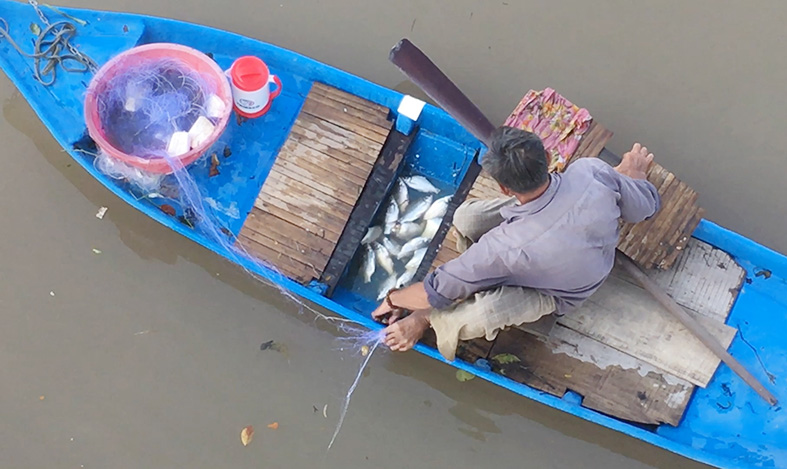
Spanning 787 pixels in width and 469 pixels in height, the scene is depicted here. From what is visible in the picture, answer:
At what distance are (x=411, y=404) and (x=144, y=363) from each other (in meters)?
1.69

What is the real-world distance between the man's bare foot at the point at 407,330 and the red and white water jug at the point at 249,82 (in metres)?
1.52

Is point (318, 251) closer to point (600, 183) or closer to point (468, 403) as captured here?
point (468, 403)

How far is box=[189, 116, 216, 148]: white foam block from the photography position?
11.9ft

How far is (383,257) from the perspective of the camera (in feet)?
13.0

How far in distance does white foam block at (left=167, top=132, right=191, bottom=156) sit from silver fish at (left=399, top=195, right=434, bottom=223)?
1322 millimetres

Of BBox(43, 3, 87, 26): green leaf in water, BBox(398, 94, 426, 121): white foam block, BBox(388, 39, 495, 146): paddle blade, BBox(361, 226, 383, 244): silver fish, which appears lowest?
BBox(361, 226, 383, 244): silver fish

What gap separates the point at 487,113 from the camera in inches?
178

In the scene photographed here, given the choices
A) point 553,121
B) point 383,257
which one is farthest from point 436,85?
point 383,257

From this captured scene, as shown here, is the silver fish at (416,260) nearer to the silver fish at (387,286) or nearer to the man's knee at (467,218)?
the silver fish at (387,286)

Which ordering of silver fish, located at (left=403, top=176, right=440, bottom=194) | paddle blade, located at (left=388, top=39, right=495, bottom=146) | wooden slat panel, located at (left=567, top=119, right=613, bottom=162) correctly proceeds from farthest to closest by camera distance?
1. silver fish, located at (left=403, top=176, right=440, bottom=194)
2. wooden slat panel, located at (left=567, top=119, right=613, bottom=162)
3. paddle blade, located at (left=388, top=39, right=495, bottom=146)

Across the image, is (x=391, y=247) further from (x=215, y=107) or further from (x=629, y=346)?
(x=629, y=346)

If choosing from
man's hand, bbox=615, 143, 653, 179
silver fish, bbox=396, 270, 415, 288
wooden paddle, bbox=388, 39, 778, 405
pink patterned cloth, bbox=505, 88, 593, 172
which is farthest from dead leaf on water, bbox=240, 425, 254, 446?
man's hand, bbox=615, 143, 653, 179

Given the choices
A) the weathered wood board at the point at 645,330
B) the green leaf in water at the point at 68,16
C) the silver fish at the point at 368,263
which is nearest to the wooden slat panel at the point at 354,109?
the silver fish at the point at 368,263

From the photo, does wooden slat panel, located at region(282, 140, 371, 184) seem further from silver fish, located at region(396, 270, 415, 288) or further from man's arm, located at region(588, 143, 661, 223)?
man's arm, located at region(588, 143, 661, 223)
